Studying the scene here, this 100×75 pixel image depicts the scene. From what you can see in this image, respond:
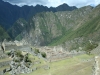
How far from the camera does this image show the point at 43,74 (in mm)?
54250

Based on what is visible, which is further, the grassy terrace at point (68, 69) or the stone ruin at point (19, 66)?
the stone ruin at point (19, 66)

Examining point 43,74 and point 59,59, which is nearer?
point 43,74

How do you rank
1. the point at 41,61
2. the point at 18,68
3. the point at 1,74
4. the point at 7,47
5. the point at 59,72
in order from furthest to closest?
the point at 7,47 < the point at 41,61 < the point at 18,68 < the point at 1,74 < the point at 59,72

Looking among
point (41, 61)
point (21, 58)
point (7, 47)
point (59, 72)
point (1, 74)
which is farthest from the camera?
point (7, 47)

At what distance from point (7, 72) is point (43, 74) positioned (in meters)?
10.5

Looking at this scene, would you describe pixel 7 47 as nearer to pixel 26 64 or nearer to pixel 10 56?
pixel 10 56

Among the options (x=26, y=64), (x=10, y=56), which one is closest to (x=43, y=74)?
(x=26, y=64)

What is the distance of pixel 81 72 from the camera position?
4544 centimetres

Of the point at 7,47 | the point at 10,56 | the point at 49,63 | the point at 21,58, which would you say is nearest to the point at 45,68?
the point at 49,63

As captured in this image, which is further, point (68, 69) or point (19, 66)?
point (19, 66)

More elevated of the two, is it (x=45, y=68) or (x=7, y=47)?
(x=7, y=47)

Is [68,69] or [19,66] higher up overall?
[19,66]

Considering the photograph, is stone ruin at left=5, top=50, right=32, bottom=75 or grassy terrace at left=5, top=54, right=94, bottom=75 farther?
stone ruin at left=5, top=50, right=32, bottom=75

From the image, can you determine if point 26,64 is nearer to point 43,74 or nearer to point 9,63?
point 9,63
